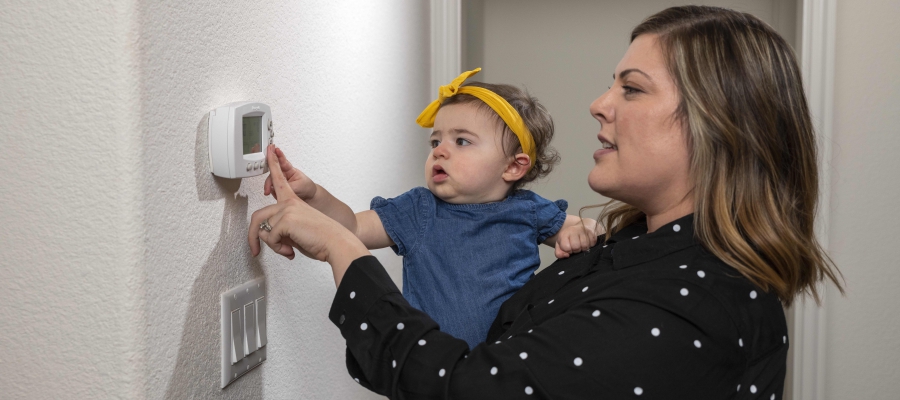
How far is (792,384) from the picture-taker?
7.43 ft

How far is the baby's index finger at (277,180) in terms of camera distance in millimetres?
938

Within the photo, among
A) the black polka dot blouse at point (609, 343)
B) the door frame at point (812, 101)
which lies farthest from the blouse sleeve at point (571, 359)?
the door frame at point (812, 101)

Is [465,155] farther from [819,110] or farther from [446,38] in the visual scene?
[819,110]

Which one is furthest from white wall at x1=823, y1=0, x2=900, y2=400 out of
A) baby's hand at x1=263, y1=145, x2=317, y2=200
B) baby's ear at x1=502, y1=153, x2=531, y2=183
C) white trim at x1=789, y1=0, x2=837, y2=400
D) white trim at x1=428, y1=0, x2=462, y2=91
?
baby's hand at x1=263, y1=145, x2=317, y2=200

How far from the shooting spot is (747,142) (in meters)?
0.90

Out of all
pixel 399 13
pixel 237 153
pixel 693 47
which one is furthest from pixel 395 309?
pixel 399 13

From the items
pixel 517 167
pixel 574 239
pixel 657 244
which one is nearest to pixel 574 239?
pixel 574 239

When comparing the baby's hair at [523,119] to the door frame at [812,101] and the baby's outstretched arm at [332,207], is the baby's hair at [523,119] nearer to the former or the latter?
the baby's outstretched arm at [332,207]

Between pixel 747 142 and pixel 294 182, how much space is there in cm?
64

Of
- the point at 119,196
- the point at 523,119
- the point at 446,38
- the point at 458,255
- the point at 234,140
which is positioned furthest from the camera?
the point at 446,38

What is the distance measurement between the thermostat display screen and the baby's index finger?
0.03 m

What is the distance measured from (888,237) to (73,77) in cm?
226

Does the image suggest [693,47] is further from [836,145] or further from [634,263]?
[836,145]

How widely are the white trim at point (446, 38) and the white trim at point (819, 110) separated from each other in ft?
3.67
